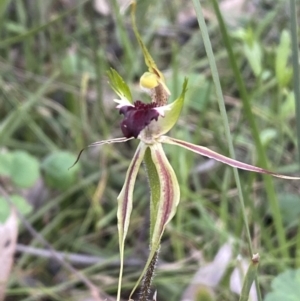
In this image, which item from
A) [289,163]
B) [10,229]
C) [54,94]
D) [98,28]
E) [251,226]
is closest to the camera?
[10,229]

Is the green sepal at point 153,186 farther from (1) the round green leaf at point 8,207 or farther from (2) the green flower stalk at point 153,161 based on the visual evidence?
(1) the round green leaf at point 8,207

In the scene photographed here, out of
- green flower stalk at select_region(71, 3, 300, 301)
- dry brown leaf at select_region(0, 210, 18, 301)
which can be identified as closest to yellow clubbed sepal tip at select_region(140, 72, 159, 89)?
green flower stalk at select_region(71, 3, 300, 301)

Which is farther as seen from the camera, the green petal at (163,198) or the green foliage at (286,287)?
the green foliage at (286,287)

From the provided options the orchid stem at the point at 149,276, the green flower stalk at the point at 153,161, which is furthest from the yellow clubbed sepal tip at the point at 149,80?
the orchid stem at the point at 149,276

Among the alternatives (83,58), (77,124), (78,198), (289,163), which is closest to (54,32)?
(83,58)

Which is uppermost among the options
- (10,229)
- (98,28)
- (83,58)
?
(98,28)

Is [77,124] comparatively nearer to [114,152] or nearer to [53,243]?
[114,152]

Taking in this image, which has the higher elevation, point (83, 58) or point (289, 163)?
point (83, 58)
